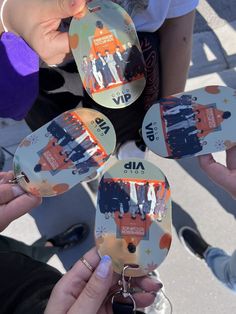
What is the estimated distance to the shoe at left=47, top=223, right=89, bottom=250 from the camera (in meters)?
1.33

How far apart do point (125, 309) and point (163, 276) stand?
57 centimetres

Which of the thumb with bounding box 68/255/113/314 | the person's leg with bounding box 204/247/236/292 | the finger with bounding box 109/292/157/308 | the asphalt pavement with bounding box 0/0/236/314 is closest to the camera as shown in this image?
the thumb with bounding box 68/255/113/314

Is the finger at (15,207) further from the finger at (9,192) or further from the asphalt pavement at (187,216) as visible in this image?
the asphalt pavement at (187,216)

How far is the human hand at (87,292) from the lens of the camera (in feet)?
2.24

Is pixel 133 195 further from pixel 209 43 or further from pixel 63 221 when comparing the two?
pixel 209 43

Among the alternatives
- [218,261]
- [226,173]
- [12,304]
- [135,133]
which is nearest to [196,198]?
[218,261]

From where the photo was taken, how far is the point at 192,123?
0.91 meters

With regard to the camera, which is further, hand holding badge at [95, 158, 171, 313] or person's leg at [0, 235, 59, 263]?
person's leg at [0, 235, 59, 263]

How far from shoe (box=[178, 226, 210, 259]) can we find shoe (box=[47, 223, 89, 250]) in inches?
13.9

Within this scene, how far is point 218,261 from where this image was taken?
1.21 metres

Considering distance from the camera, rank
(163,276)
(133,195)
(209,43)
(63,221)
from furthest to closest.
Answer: (209,43)
(63,221)
(163,276)
(133,195)

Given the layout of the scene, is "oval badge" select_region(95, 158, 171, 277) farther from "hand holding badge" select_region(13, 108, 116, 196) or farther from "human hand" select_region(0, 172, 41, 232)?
"human hand" select_region(0, 172, 41, 232)

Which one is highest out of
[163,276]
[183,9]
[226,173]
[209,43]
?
[183,9]

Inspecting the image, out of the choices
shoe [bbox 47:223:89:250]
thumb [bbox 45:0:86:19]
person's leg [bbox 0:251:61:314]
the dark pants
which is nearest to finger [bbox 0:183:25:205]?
person's leg [bbox 0:251:61:314]
